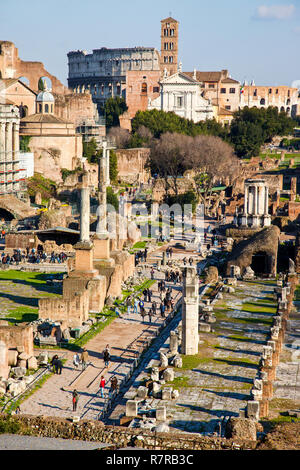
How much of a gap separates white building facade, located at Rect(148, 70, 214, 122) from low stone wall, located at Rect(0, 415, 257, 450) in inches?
3187

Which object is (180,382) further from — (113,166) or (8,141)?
(113,166)

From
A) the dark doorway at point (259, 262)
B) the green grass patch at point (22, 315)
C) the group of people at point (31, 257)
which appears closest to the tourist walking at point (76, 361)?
the green grass patch at point (22, 315)

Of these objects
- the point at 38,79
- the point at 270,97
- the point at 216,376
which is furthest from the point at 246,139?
the point at 216,376

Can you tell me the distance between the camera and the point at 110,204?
55156mm

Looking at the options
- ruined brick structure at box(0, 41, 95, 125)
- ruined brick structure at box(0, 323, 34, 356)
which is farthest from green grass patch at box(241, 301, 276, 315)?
ruined brick structure at box(0, 41, 95, 125)

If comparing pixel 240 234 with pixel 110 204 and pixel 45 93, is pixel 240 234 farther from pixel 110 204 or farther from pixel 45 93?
pixel 45 93

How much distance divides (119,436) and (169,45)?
103m

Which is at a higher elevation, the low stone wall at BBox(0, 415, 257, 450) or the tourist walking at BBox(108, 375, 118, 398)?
the low stone wall at BBox(0, 415, 257, 450)

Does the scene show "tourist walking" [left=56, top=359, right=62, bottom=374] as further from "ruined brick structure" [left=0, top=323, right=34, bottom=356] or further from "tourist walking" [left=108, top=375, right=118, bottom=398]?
"tourist walking" [left=108, top=375, right=118, bottom=398]

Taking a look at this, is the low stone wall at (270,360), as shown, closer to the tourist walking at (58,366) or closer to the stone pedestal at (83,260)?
the tourist walking at (58,366)

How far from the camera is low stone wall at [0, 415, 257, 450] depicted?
16.1 metres

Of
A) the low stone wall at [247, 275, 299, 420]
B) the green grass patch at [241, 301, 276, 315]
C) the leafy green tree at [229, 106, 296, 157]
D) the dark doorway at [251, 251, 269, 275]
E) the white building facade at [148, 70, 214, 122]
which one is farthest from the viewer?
the white building facade at [148, 70, 214, 122]

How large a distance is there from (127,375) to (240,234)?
27889mm

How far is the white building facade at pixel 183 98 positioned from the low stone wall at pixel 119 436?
80.9 meters
